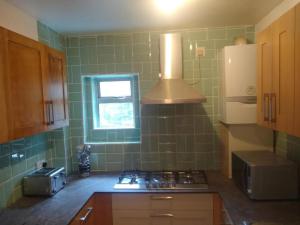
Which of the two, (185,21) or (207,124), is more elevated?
(185,21)

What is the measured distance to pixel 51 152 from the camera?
103 inches

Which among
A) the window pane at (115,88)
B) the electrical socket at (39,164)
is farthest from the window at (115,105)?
the electrical socket at (39,164)

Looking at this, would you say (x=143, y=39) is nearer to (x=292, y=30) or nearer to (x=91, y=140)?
(x=91, y=140)

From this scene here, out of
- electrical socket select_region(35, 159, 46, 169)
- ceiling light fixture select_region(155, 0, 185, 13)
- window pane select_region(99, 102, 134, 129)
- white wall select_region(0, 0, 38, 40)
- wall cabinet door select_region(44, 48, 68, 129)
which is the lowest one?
electrical socket select_region(35, 159, 46, 169)

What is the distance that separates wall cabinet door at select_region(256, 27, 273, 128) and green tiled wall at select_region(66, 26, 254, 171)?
0.87 metres

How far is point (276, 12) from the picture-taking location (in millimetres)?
2096

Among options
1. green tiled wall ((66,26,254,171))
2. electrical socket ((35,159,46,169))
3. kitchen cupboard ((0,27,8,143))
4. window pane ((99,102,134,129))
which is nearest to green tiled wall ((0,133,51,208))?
electrical socket ((35,159,46,169))

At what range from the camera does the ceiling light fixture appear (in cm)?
190

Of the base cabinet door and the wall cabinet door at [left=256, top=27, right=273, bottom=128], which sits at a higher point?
the wall cabinet door at [left=256, top=27, right=273, bottom=128]

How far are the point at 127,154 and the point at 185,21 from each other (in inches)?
58.2

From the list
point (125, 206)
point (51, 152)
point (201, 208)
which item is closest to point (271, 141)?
point (201, 208)

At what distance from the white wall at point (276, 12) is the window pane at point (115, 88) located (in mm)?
1462

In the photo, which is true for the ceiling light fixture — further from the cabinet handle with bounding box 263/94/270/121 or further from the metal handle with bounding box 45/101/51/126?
the metal handle with bounding box 45/101/51/126

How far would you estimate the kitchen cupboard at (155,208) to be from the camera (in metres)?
2.21
